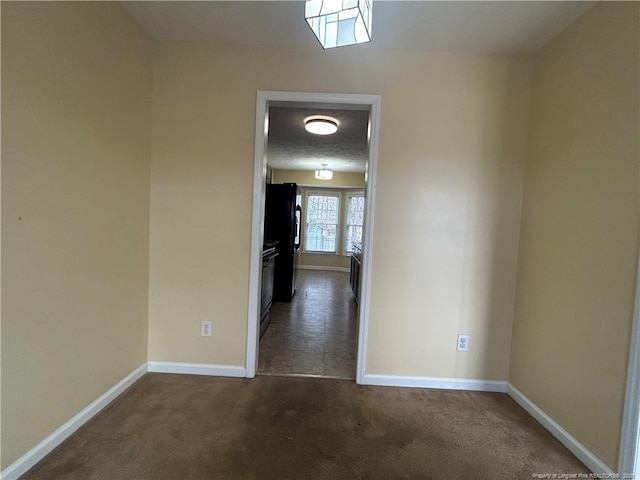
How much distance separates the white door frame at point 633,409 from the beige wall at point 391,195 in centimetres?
90

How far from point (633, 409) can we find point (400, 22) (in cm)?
238

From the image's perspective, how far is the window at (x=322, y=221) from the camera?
8.40 m

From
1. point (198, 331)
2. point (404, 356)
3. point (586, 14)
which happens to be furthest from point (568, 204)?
point (198, 331)

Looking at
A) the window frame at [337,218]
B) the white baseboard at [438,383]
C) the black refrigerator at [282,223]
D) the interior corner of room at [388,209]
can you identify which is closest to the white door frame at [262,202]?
the interior corner of room at [388,209]

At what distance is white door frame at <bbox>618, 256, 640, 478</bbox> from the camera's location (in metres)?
1.36

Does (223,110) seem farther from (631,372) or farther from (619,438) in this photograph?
(619,438)

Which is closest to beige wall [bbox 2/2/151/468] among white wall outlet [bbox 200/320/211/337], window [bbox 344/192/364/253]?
white wall outlet [bbox 200/320/211/337]

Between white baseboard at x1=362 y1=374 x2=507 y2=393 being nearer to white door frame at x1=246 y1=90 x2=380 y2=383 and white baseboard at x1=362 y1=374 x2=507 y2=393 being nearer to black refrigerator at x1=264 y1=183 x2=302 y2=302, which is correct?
white door frame at x1=246 y1=90 x2=380 y2=383

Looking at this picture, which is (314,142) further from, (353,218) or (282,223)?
(353,218)

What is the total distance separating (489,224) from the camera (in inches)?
88.7

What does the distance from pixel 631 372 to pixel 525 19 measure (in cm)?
199

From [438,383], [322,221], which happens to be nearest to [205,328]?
[438,383]

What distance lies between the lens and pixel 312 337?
3.32 metres

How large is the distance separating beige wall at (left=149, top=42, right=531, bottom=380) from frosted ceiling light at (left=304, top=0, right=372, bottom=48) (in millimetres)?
776
